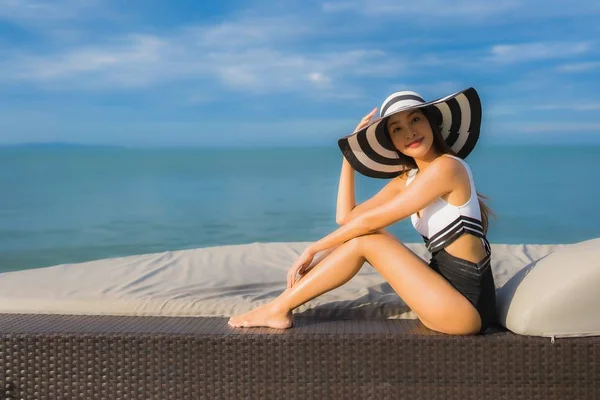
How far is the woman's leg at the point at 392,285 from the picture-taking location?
2.65 meters

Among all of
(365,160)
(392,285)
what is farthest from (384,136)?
(392,285)

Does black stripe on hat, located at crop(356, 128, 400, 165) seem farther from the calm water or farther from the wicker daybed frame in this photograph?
the calm water

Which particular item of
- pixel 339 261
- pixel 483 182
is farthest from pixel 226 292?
pixel 483 182

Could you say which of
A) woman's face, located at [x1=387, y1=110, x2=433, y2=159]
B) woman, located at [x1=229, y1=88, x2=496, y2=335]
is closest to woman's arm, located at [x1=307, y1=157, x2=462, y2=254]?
woman, located at [x1=229, y1=88, x2=496, y2=335]

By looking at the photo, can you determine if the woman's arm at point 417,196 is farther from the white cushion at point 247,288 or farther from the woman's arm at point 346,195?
the woman's arm at point 346,195

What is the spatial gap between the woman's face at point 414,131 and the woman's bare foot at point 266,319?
30.4 inches

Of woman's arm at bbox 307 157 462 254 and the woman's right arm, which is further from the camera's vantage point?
the woman's right arm

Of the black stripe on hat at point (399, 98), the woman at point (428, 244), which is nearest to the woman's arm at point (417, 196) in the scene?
the woman at point (428, 244)

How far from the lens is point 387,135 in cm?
311

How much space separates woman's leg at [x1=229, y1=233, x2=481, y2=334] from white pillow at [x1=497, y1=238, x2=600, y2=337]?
170 millimetres

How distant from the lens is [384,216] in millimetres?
2783

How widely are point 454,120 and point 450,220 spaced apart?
1.48ft

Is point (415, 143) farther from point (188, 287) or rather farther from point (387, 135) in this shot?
point (188, 287)

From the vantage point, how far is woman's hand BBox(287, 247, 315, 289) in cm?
292
